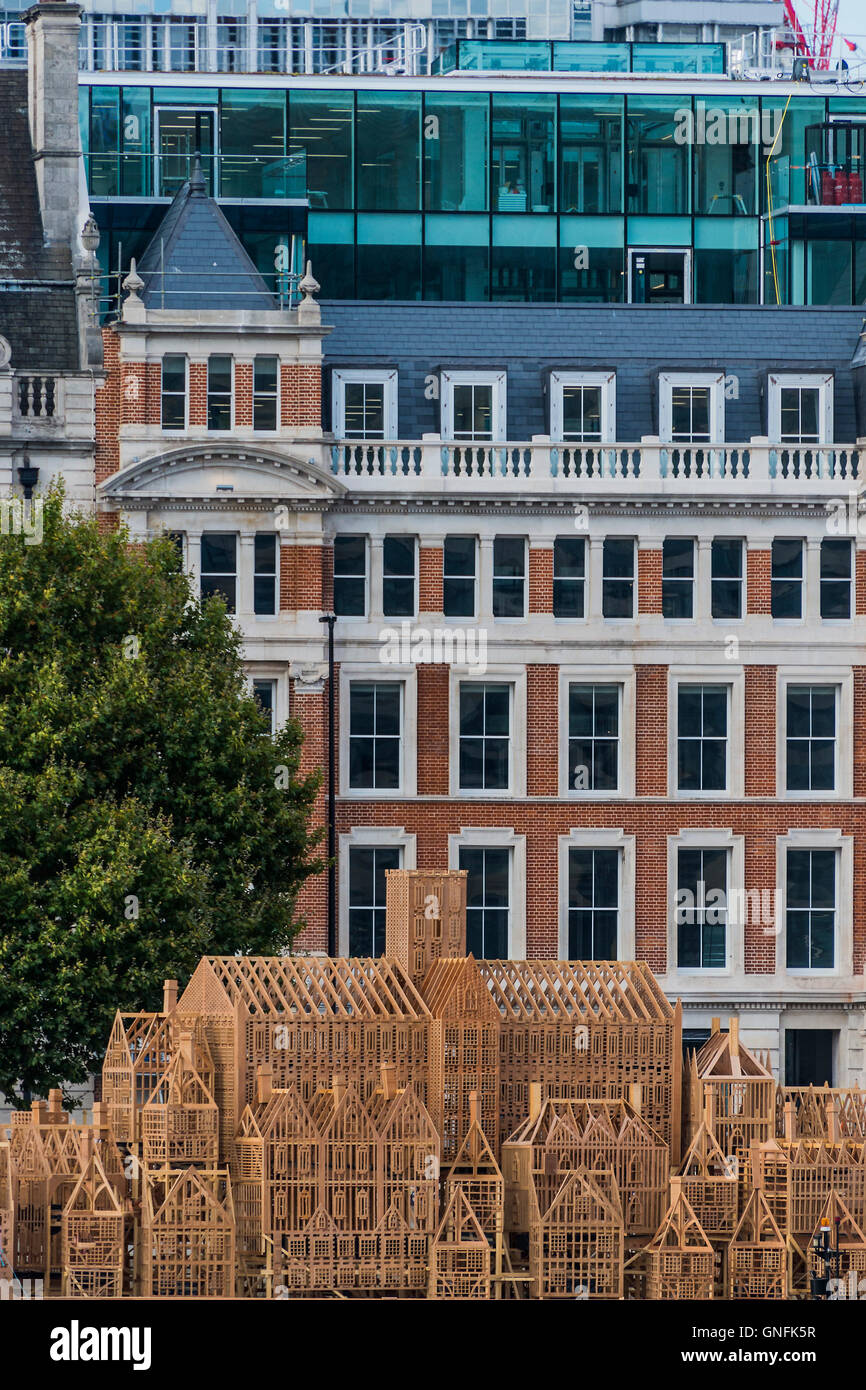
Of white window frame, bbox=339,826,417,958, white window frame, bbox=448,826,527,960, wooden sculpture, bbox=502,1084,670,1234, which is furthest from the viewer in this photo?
white window frame, bbox=448,826,527,960

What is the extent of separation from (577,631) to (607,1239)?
132ft

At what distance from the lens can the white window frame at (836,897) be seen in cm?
7056

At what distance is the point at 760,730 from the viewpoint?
70.8 metres

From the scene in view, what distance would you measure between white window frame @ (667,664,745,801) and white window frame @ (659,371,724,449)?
553 cm

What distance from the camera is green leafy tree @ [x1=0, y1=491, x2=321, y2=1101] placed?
51969 mm

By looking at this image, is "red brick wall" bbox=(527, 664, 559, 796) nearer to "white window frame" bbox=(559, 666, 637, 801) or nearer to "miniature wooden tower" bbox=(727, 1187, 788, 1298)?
"white window frame" bbox=(559, 666, 637, 801)

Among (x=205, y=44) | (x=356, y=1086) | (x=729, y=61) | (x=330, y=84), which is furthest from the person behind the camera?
(x=205, y=44)

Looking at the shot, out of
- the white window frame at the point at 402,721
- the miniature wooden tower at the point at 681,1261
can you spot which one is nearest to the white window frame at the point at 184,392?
the white window frame at the point at 402,721

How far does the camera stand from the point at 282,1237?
1209 inches

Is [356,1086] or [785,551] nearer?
[356,1086]

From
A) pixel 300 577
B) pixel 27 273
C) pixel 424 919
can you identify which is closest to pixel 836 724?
pixel 300 577

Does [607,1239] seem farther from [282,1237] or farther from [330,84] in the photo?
[330,84]

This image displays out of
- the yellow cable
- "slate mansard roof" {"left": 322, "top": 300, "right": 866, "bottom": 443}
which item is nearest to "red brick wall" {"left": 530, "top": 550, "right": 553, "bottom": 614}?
"slate mansard roof" {"left": 322, "top": 300, "right": 866, "bottom": 443}
